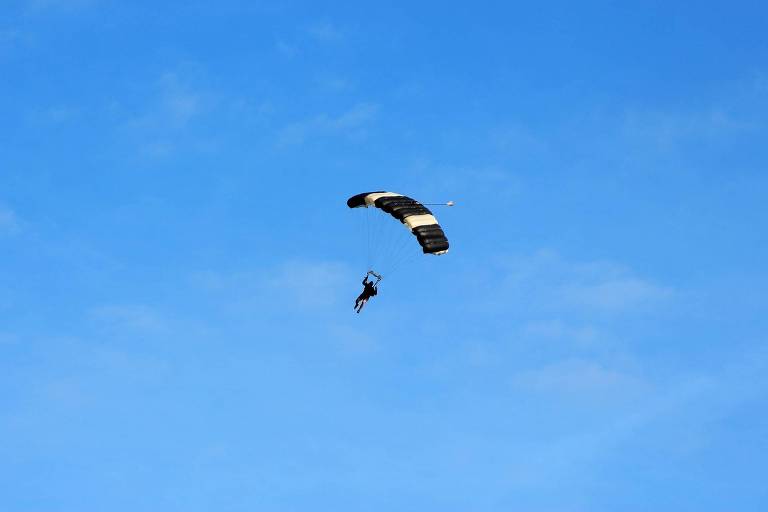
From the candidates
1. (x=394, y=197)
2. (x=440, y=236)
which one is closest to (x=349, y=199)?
(x=394, y=197)

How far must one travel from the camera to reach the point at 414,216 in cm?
9481

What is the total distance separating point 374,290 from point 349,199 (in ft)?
24.8

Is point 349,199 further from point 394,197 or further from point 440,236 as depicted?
point 440,236

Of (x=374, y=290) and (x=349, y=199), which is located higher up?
(x=349, y=199)

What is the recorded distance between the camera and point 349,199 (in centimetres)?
10206

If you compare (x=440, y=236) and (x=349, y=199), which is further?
(x=349, y=199)

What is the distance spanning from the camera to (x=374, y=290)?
97875 mm

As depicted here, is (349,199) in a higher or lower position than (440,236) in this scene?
higher

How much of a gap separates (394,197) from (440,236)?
6.56 m

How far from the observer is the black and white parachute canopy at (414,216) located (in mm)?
92875

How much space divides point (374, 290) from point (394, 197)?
627cm

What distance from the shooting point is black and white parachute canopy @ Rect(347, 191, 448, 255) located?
92875 mm
